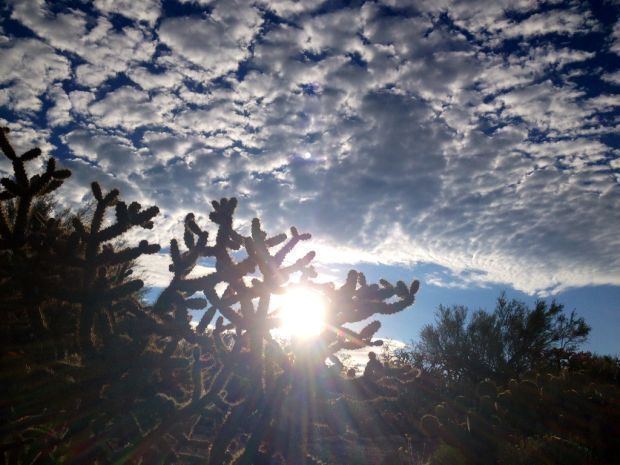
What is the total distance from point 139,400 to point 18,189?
1.62 m

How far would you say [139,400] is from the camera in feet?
4.92

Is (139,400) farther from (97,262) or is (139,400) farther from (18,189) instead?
(18,189)

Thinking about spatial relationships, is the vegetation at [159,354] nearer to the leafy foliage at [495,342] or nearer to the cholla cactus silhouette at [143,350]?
the cholla cactus silhouette at [143,350]

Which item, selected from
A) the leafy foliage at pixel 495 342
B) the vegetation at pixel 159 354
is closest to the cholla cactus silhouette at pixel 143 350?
the vegetation at pixel 159 354

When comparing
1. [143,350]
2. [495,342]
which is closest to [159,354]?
[143,350]

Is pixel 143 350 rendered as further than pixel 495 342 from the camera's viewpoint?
No

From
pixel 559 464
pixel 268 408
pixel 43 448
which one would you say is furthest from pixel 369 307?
pixel 559 464

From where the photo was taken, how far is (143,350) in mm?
1567

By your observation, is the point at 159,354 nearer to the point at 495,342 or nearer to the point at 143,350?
the point at 143,350

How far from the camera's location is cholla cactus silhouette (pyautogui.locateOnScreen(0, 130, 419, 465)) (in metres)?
1.42

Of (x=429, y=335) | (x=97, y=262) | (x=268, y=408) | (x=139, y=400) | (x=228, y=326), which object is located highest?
(x=429, y=335)

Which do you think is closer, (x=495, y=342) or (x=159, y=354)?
(x=159, y=354)

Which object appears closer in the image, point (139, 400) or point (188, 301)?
point (139, 400)

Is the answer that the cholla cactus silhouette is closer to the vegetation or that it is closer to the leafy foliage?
the vegetation
